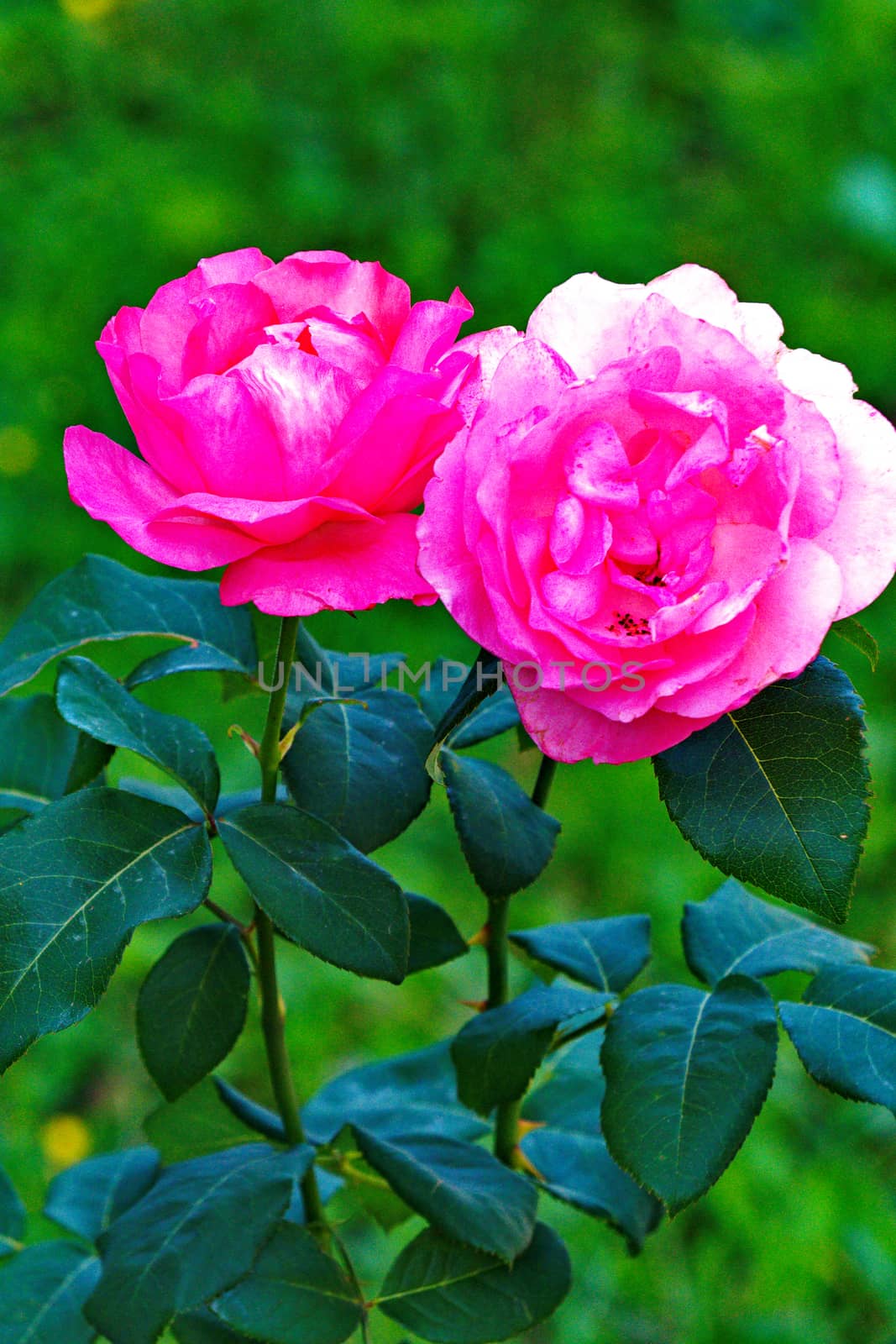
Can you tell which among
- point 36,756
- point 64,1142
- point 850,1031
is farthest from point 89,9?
point 850,1031

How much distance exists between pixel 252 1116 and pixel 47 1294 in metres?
0.18

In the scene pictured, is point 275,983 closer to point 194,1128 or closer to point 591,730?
point 194,1128

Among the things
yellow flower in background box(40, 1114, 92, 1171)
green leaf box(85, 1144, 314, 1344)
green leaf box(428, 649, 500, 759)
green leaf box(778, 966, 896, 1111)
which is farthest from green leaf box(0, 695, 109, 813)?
yellow flower in background box(40, 1114, 92, 1171)

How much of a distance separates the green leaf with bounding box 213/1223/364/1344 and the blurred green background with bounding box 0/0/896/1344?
792 millimetres

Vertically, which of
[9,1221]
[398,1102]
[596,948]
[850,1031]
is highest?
[850,1031]

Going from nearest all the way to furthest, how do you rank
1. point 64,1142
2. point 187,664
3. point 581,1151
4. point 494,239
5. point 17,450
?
point 187,664 < point 581,1151 < point 64,1142 < point 17,450 < point 494,239

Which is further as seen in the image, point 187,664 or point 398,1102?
point 398,1102

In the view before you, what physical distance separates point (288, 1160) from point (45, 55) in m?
→ 2.85

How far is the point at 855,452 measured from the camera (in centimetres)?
70

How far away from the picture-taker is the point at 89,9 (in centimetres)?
327

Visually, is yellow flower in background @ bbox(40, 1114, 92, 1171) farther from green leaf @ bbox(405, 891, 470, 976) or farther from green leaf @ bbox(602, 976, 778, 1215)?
green leaf @ bbox(602, 976, 778, 1215)

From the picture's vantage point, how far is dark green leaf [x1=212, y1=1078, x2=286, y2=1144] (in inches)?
41.0

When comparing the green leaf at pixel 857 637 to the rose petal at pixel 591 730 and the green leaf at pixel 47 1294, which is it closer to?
the rose petal at pixel 591 730

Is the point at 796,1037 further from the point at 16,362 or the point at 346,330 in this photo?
the point at 16,362
